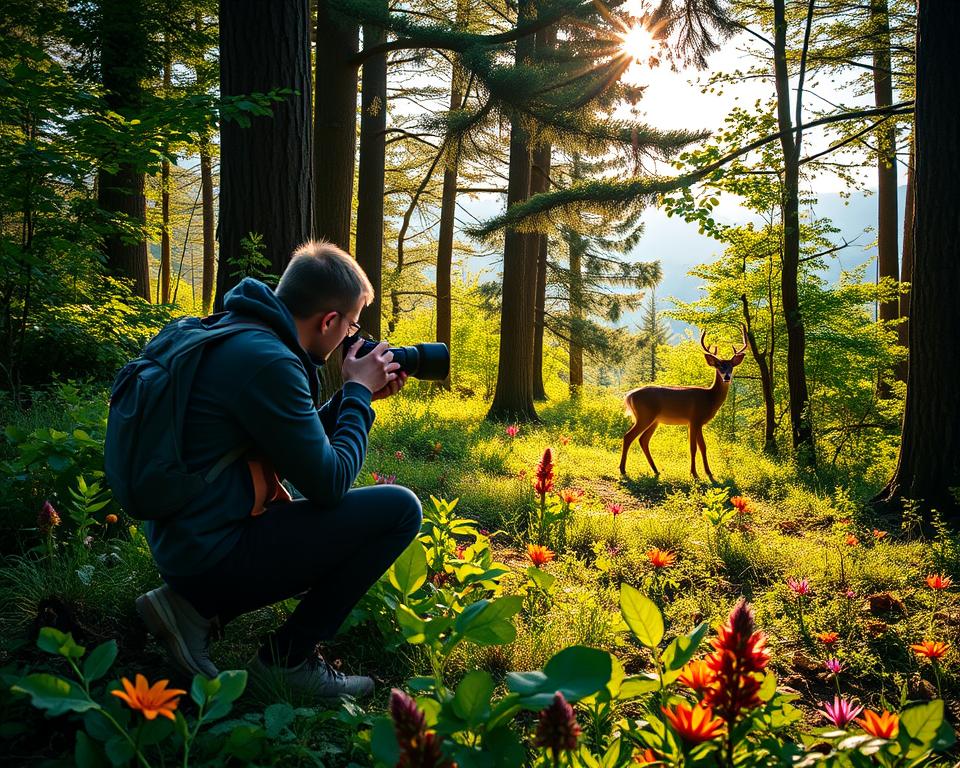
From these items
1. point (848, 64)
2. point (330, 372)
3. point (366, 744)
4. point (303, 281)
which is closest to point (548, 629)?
point (366, 744)

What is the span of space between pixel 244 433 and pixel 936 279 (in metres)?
5.33

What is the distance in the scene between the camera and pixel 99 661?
149 cm

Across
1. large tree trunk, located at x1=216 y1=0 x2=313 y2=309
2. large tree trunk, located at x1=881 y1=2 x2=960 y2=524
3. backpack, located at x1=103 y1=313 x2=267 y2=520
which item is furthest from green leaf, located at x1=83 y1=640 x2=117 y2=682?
large tree trunk, located at x1=881 y1=2 x2=960 y2=524

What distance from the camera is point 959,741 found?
228 centimetres

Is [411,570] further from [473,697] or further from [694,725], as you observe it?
[694,725]

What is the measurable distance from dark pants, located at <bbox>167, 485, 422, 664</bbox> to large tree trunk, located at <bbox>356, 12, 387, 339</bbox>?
27.0 ft

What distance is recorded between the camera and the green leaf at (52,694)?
4.32 ft

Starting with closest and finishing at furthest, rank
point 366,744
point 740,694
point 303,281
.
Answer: point 740,694, point 366,744, point 303,281

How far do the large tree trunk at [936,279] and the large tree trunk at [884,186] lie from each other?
6886 millimetres

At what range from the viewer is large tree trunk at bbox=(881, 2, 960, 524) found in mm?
5109

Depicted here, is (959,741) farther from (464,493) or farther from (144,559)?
(464,493)

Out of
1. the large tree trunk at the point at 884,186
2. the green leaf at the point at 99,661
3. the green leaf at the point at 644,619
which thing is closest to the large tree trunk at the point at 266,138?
the green leaf at the point at 99,661

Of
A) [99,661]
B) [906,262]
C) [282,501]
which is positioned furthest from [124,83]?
[906,262]

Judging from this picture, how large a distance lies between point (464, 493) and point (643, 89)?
24.0 feet
